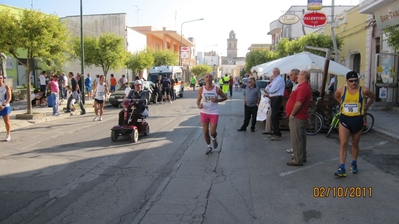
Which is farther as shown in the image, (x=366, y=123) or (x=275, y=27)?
(x=275, y=27)

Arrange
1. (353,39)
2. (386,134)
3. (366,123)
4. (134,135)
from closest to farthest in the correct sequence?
(134,135) < (386,134) < (366,123) < (353,39)

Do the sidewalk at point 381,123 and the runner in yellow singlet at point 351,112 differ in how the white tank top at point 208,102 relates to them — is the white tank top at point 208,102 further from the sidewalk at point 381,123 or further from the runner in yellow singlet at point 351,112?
the sidewalk at point 381,123

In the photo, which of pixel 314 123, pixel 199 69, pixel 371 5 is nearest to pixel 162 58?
pixel 371 5

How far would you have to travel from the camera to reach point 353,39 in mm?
20984

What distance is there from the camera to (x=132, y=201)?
497cm

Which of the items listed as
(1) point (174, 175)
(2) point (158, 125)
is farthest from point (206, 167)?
(2) point (158, 125)

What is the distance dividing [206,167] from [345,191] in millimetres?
2494

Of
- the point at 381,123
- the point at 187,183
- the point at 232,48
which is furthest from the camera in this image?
the point at 232,48

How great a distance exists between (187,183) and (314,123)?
617 cm

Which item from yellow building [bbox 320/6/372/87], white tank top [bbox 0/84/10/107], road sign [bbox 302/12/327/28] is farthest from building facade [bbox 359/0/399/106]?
white tank top [bbox 0/84/10/107]

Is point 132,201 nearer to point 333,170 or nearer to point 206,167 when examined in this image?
point 206,167
